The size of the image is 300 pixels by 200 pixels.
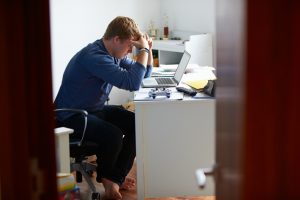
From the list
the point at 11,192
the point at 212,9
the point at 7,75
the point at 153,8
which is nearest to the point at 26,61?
the point at 7,75

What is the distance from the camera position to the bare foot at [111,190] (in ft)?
10.5

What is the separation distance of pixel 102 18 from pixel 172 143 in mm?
2361

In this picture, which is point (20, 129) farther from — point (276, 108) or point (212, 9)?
point (212, 9)

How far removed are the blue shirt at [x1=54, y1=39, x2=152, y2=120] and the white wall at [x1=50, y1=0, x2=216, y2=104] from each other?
963mm

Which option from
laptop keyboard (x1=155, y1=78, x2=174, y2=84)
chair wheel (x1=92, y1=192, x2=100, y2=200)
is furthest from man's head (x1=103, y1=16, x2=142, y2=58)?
chair wheel (x1=92, y1=192, x2=100, y2=200)

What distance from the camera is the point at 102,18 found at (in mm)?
4969

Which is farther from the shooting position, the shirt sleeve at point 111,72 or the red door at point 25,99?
the shirt sleeve at point 111,72

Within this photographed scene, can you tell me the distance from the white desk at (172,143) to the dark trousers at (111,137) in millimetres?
200

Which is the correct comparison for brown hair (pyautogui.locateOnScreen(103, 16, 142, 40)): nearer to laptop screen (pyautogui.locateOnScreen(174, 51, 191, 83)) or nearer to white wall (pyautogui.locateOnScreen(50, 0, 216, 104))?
laptop screen (pyautogui.locateOnScreen(174, 51, 191, 83))

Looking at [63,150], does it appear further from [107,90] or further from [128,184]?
[128,184]

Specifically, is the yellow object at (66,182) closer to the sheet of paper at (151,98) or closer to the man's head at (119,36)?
the sheet of paper at (151,98)

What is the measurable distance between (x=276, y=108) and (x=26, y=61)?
550 millimetres

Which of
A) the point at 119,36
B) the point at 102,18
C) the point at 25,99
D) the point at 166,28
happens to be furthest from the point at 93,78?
the point at 166,28

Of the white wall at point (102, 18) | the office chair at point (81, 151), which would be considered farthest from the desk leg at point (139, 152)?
the white wall at point (102, 18)
